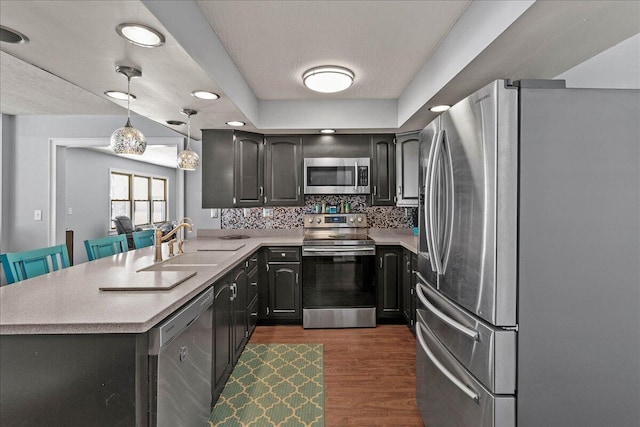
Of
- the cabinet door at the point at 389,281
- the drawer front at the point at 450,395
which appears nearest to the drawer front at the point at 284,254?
the cabinet door at the point at 389,281

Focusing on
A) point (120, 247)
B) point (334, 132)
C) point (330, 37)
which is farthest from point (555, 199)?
point (120, 247)

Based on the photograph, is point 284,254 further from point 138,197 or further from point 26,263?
point 138,197

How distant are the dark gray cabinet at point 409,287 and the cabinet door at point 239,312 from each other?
162 cm

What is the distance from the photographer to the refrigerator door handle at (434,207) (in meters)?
1.57

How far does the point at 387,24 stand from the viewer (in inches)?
80.7

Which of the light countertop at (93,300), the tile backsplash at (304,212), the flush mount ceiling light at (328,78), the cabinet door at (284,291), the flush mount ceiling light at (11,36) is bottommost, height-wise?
the cabinet door at (284,291)

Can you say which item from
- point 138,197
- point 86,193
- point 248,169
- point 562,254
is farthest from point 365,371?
point 138,197

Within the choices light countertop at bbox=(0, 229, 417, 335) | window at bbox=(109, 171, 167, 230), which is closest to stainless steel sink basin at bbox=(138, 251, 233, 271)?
light countertop at bbox=(0, 229, 417, 335)

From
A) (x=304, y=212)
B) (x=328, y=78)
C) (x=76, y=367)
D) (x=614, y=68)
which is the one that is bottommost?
(x=76, y=367)

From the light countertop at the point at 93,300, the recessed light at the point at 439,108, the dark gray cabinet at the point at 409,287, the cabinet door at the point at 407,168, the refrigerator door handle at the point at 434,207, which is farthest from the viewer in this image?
the cabinet door at the point at 407,168

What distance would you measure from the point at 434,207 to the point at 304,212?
8.59ft

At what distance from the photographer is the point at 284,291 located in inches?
139

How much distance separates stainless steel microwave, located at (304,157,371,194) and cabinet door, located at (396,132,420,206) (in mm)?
355

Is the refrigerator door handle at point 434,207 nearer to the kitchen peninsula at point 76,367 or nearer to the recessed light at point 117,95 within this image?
the kitchen peninsula at point 76,367
